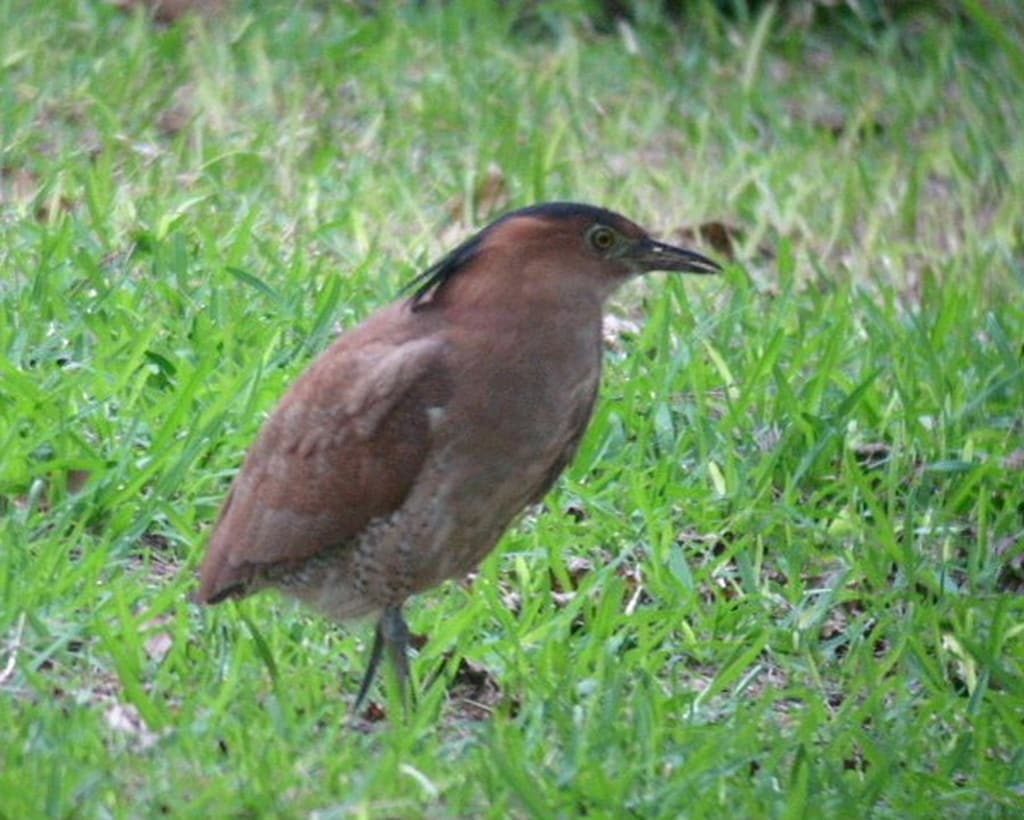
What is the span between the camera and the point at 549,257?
477cm

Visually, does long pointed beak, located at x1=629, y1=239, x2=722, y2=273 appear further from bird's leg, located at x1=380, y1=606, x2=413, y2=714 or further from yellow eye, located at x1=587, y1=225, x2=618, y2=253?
bird's leg, located at x1=380, y1=606, x2=413, y2=714

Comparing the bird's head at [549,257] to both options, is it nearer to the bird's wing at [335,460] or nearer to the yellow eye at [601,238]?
the yellow eye at [601,238]

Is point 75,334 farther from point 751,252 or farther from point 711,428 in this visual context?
point 751,252

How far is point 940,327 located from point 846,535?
120 centimetres

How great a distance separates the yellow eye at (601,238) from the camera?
4848 mm

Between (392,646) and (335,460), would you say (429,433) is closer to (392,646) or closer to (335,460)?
(335,460)

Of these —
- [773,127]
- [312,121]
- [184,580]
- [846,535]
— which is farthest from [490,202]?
[184,580]

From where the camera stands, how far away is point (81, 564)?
5.05 m

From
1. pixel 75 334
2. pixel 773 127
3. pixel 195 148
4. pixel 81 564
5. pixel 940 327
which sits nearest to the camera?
pixel 81 564

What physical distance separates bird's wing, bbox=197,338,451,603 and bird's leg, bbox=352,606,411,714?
0.22 metres

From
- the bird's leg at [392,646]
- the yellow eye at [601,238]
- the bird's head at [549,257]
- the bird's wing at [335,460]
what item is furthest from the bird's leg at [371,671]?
the yellow eye at [601,238]

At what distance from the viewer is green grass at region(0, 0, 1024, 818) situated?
4.60m

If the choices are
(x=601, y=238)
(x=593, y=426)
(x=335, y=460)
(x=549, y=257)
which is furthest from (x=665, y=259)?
(x=593, y=426)

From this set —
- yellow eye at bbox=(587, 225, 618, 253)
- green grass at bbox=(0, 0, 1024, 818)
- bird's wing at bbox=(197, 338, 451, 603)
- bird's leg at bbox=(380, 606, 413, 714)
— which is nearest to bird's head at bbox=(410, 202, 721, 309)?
yellow eye at bbox=(587, 225, 618, 253)
